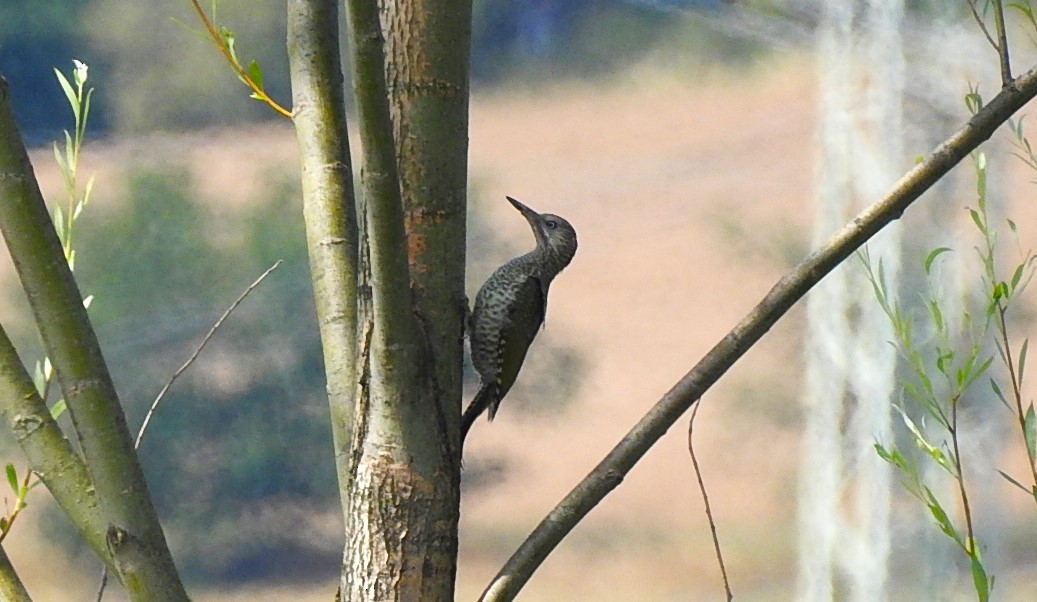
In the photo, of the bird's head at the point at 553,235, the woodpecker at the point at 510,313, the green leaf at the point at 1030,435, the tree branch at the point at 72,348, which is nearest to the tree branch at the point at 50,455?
the tree branch at the point at 72,348

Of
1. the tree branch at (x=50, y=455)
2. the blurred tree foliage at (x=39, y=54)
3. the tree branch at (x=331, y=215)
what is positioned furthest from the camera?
the blurred tree foliage at (x=39, y=54)

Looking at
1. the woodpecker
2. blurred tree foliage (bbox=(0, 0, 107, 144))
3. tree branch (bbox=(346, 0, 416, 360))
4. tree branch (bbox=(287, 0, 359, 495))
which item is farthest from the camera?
blurred tree foliage (bbox=(0, 0, 107, 144))

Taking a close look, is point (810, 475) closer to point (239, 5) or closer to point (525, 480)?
point (525, 480)

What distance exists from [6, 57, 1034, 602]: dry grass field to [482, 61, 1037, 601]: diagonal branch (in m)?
1.01

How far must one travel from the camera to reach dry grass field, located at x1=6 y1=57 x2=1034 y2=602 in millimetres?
1709

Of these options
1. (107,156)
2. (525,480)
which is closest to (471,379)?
(525,480)

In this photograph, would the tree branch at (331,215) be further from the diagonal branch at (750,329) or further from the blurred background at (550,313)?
the blurred background at (550,313)

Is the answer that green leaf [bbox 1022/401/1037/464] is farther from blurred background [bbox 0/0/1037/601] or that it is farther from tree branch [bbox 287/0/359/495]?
blurred background [bbox 0/0/1037/601]

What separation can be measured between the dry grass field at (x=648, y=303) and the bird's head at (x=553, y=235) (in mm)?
191

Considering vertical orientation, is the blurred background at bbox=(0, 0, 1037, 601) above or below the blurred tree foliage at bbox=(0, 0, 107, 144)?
below

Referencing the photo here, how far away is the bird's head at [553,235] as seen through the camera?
4.98ft

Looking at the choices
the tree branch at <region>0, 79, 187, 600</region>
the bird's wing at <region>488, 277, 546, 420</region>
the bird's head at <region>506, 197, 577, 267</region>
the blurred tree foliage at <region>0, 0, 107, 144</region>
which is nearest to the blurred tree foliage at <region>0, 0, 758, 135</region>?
the blurred tree foliage at <region>0, 0, 107, 144</region>

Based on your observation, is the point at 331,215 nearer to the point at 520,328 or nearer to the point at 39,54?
the point at 520,328

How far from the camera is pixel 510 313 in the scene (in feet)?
4.74
